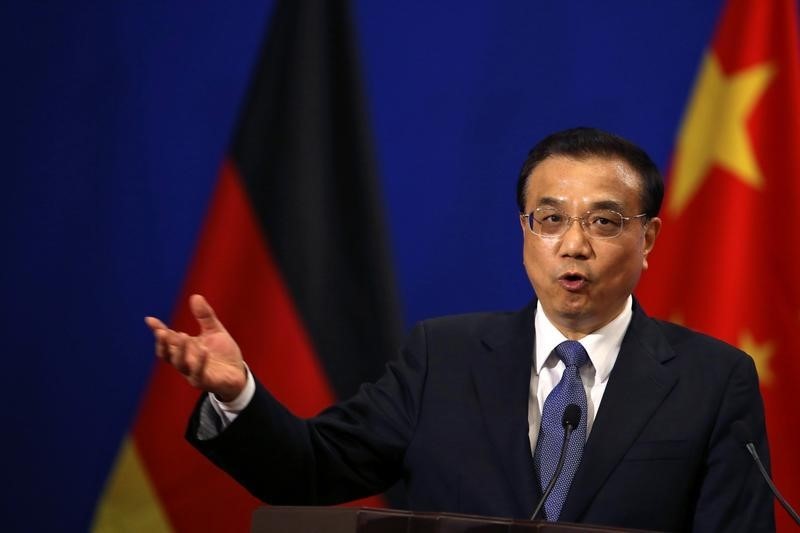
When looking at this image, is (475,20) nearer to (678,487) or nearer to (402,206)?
(402,206)

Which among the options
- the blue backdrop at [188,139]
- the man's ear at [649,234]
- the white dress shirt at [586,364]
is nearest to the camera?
the white dress shirt at [586,364]

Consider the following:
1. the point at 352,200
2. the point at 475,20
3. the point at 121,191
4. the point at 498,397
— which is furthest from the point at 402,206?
the point at 498,397

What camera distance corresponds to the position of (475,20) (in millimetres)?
3055

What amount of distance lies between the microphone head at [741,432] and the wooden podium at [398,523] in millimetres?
627

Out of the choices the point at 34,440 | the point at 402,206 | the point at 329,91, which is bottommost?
the point at 34,440

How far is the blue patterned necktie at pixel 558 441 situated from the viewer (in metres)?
1.84

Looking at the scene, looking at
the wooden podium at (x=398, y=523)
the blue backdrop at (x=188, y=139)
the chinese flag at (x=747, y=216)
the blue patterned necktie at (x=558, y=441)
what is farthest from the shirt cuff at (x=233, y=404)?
the chinese flag at (x=747, y=216)

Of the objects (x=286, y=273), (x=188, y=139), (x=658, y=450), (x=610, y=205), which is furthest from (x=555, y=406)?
(x=188, y=139)

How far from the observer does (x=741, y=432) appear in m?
1.84

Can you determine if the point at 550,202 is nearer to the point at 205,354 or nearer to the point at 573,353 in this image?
the point at 573,353

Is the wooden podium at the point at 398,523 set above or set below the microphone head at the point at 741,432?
below

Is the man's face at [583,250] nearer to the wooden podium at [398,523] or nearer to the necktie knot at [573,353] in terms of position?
the necktie knot at [573,353]

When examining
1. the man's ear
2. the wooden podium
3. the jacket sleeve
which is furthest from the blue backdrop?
the wooden podium

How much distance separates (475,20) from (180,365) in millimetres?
1785
